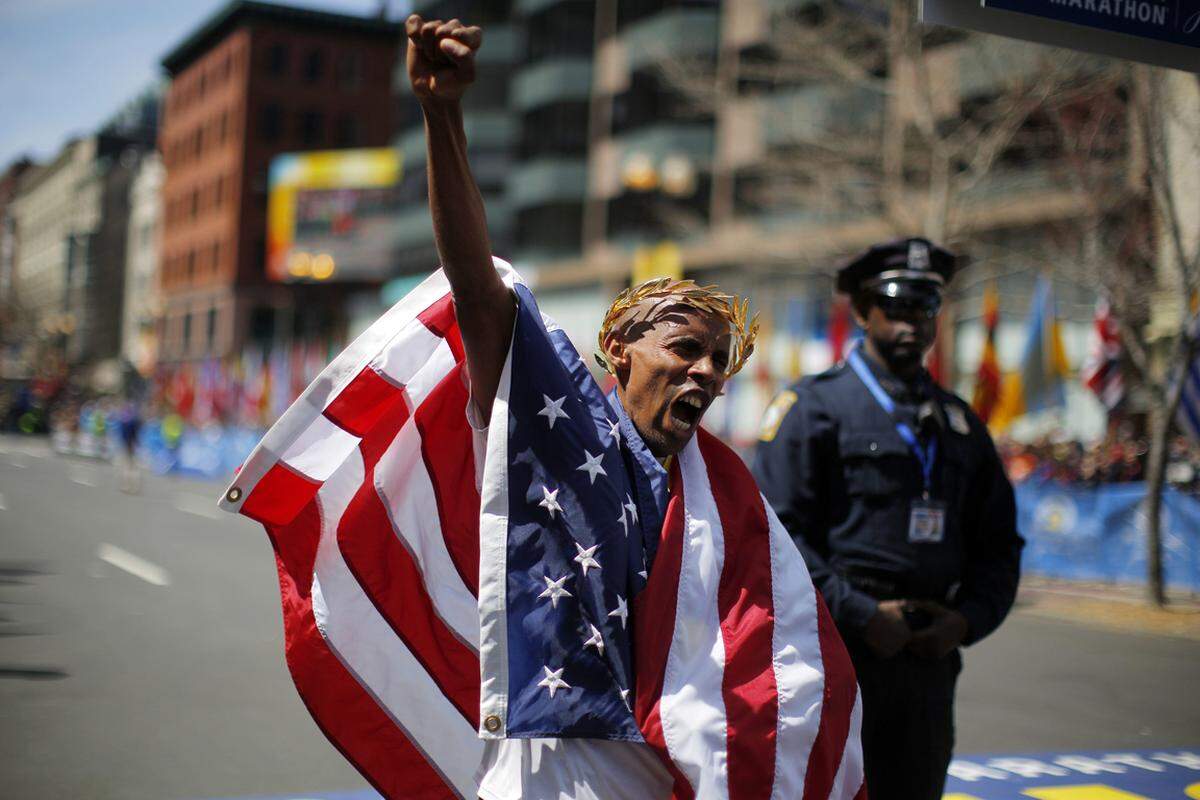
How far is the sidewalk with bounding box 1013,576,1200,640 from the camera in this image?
12562 millimetres

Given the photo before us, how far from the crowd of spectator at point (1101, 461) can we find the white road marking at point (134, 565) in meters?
8.84

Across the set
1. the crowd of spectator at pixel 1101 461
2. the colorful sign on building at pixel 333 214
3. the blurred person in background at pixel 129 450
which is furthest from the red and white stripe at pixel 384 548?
the colorful sign on building at pixel 333 214

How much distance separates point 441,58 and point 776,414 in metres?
1.97

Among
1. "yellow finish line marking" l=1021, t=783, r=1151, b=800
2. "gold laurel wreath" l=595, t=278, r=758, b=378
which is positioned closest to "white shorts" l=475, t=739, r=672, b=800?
"gold laurel wreath" l=595, t=278, r=758, b=378

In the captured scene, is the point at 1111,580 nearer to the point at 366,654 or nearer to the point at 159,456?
the point at 366,654

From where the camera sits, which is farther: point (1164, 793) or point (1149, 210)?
point (1149, 210)

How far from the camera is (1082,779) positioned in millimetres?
6090

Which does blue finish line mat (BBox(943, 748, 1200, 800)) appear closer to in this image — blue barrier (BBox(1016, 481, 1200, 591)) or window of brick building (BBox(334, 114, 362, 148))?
blue barrier (BBox(1016, 481, 1200, 591))

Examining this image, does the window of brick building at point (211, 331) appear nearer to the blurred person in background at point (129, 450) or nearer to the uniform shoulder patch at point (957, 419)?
the blurred person in background at point (129, 450)

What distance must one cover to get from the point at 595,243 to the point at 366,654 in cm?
3790

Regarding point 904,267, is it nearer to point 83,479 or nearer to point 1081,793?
point 1081,793

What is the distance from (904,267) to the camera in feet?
12.6

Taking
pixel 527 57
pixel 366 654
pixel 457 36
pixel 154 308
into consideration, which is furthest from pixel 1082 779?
pixel 154 308

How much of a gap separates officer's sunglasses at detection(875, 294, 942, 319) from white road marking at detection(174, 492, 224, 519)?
52.0 ft
